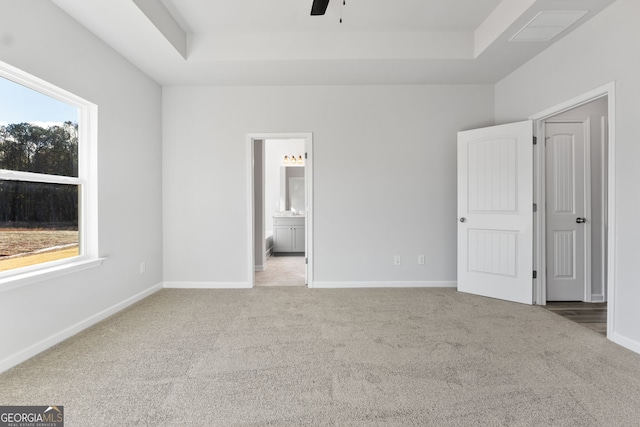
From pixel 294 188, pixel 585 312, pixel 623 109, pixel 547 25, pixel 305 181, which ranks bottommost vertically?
pixel 585 312

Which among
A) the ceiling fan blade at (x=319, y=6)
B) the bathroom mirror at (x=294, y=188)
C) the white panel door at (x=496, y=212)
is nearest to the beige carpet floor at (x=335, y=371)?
the white panel door at (x=496, y=212)

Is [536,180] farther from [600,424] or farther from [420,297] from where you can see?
[600,424]

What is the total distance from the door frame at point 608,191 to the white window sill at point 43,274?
431 cm

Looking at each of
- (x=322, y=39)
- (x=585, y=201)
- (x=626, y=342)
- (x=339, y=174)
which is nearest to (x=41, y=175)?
(x=322, y=39)

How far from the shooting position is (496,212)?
3633mm

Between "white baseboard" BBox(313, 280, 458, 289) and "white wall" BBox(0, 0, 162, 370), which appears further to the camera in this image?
"white baseboard" BBox(313, 280, 458, 289)

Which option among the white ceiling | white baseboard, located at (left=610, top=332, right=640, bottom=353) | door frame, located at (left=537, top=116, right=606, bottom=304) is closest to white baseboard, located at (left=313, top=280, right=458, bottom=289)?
door frame, located at (left=537, top=116, right=606, bottom=304)

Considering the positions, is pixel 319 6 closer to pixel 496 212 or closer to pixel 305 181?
pixel 305 181

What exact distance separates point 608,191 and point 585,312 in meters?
1.41

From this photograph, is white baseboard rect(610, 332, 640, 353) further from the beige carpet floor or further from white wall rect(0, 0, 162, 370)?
white wall rect(0, 0, 162, 370)

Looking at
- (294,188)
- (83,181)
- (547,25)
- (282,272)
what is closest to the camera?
(547,25)

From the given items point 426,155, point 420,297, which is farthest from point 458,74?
point 420,297

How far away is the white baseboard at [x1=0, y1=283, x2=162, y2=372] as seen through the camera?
A: 6.86ft

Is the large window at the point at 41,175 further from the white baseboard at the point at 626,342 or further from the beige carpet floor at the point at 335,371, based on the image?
the white baseboard at the point at 626,342
